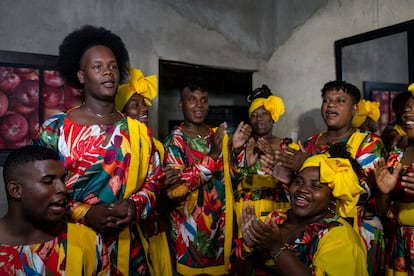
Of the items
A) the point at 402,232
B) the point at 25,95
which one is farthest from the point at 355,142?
the point at 25,95

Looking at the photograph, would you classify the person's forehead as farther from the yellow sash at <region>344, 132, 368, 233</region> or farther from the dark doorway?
the dark doorway

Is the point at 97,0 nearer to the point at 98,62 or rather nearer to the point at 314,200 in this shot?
the point at 98,62

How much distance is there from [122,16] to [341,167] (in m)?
2.49

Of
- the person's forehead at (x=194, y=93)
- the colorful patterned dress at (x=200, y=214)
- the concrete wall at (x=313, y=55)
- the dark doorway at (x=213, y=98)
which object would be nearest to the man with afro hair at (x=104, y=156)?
the colorful patterned dress at (x=200, y=214)

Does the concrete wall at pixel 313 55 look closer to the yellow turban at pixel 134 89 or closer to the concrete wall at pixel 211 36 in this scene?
the concrete wall at pixel 211 36

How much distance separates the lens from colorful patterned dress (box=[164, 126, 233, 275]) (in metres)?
2.45

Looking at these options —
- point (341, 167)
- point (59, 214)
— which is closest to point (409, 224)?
point (341, 167)

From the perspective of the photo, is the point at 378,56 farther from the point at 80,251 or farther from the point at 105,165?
the point at 80,251

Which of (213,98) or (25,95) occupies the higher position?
(213,98)

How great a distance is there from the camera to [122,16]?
3.29m

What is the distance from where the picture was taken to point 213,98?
5277 mm

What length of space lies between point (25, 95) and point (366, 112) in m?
2.80

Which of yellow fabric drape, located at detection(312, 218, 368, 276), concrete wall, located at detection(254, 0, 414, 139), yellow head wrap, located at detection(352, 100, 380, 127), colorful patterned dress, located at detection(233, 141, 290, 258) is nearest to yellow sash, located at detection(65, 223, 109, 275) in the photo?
yellow fabric drape, located at detection(312, 218, 368, 276)

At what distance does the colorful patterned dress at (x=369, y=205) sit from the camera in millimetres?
2150
